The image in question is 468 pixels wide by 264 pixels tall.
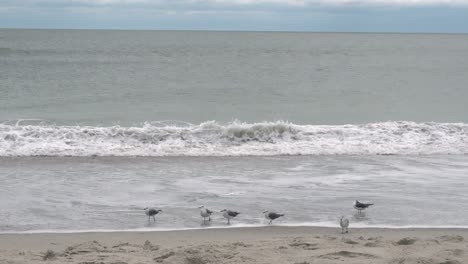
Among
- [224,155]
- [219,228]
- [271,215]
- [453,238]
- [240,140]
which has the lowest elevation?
[453,238]

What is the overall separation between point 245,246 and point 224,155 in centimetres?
864

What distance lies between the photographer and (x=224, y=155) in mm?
16578

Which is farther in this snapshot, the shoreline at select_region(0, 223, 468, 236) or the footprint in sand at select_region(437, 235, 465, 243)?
the shoreline at select_region(0, 223, 468, 236)

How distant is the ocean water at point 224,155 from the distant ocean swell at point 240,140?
0.05 meters

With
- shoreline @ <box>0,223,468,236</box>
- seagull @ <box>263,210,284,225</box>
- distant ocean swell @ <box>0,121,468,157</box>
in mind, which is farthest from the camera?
distant ocean swell @ <box>0,121,468,157</box>

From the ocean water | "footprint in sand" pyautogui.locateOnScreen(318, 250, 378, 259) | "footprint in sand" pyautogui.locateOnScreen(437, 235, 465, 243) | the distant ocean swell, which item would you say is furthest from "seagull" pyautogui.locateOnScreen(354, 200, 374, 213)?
the distant ocean swell

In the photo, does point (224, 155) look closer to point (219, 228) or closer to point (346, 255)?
point (219, 228)

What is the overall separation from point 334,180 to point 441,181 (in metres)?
2.23

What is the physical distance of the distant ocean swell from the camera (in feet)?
54.9

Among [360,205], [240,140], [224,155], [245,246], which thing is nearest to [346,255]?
[245,246]

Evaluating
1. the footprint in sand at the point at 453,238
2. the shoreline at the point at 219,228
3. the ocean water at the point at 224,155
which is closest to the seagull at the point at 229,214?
the shoreline at the point at 219,228

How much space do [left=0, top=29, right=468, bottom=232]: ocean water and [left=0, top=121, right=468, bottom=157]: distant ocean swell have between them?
0.05 m

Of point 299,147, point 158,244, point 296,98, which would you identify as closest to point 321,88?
point 296,98

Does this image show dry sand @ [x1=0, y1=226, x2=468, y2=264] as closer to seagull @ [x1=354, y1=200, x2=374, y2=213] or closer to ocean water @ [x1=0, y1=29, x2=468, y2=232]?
ocean water @ [x1=0, y1=29, x2=468, y2=232]
